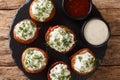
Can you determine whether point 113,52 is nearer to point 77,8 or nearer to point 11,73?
point 77,8

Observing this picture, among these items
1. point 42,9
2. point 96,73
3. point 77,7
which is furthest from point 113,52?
point 42,9

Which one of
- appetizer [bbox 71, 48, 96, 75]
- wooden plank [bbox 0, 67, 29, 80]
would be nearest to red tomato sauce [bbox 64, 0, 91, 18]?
appetizer [bbox 71, 48, 96, 75]

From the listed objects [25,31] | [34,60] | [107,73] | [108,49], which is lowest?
[107,73]

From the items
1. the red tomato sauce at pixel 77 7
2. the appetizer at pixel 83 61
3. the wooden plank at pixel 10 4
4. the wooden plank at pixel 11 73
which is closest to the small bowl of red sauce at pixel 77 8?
the red tomato sauce at pixel 77 7

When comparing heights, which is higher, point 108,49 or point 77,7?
point 77,7

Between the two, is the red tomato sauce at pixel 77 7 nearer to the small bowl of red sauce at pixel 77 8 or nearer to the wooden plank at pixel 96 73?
the small bowl of red sauce at pixel 77 8

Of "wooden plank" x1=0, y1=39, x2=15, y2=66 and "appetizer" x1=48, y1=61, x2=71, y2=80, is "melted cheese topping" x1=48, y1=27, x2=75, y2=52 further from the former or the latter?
"wooden plank" x1=0, y1=39, x2=15, y2=66
